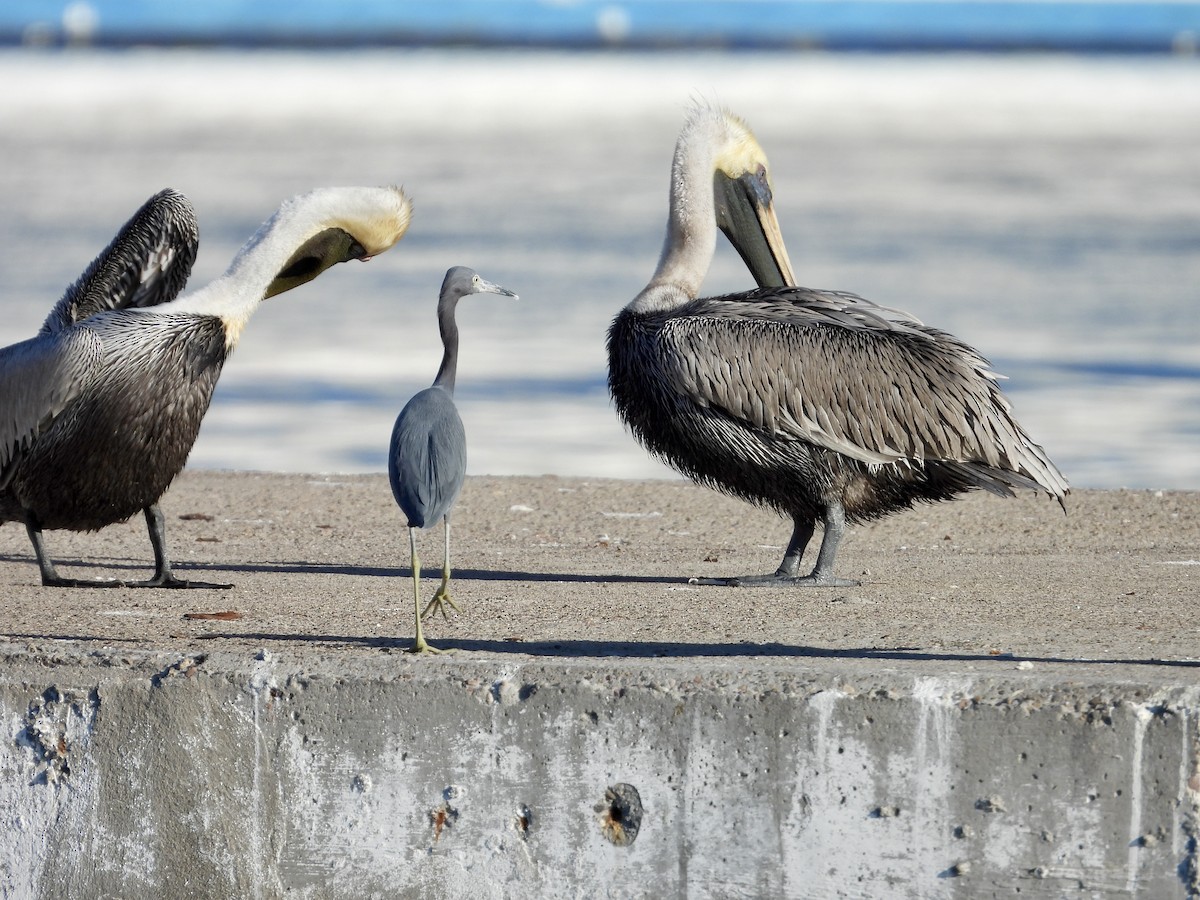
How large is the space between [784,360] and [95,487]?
2.29 metres

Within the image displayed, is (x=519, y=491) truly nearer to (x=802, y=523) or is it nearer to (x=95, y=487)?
(x=802, y=523)

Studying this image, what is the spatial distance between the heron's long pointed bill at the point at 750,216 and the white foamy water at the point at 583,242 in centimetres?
268

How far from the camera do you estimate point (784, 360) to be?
6.27 metres

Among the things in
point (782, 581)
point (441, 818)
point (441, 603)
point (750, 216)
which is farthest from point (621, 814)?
point (750, 216)

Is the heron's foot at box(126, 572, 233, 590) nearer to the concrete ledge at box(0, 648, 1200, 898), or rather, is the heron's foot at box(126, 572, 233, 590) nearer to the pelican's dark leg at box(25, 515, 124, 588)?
the pelican's dark leg at box(25, 515, 124, 588)

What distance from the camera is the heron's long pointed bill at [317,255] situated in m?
6.36

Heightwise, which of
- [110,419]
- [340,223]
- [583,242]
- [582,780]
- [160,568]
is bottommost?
[582,780]

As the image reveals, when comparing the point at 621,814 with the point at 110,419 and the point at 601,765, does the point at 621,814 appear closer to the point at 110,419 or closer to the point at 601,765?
the point at 601,765

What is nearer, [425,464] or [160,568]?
[425,464]

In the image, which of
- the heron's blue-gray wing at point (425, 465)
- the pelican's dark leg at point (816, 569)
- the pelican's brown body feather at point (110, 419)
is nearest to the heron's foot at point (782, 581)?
the pelican's dark leg at point (816, 569)

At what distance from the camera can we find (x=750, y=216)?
7.49 metres

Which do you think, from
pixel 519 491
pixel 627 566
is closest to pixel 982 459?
pixel 627 566

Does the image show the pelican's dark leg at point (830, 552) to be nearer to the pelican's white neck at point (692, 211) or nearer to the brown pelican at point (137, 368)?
the pelican's white neck at point (692, 211)

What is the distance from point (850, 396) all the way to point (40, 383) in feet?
8.58
